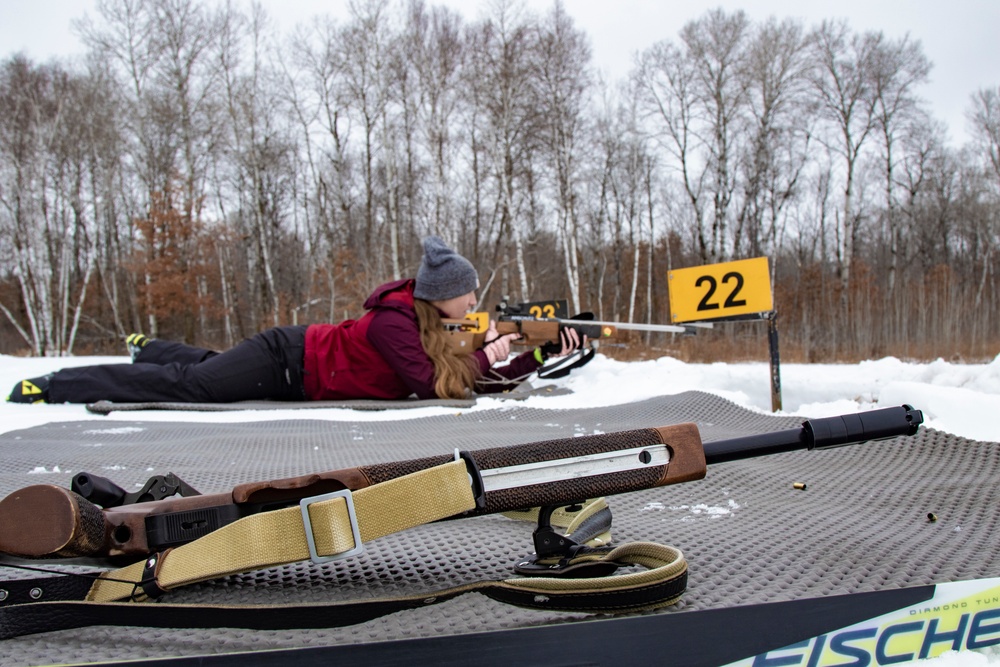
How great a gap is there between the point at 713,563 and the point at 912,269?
28.8m

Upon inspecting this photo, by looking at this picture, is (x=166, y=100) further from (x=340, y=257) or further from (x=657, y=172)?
(x=657, y=172)

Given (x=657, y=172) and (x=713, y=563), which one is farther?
(x=657, y=172)

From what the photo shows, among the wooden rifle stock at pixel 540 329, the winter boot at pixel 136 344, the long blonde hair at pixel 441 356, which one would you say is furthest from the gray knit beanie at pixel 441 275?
the winter boot at pixel 136 344

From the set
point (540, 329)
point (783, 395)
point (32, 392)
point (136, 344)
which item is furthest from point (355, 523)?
point (136, 344)

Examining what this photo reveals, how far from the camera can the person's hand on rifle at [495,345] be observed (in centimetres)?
415

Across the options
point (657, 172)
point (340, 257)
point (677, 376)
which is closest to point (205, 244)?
point (340, 257)

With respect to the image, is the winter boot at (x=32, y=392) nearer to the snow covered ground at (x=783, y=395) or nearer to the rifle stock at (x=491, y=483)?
the snow covered ground at (x=783, y=395)

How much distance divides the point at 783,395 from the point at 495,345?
1.81m

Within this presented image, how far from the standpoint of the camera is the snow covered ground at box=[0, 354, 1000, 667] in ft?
6.60

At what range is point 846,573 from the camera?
0.91 meters

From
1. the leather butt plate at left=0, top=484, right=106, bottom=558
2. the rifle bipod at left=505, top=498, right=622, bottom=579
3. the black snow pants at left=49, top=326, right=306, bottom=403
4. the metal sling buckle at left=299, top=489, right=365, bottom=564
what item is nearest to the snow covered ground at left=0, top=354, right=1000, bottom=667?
the black snow pants at left=49, top=326, right=306, bottom=403

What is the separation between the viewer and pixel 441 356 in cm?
383

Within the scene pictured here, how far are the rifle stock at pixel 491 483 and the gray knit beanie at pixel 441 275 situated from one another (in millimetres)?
3040

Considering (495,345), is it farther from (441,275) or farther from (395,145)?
(395,145)
